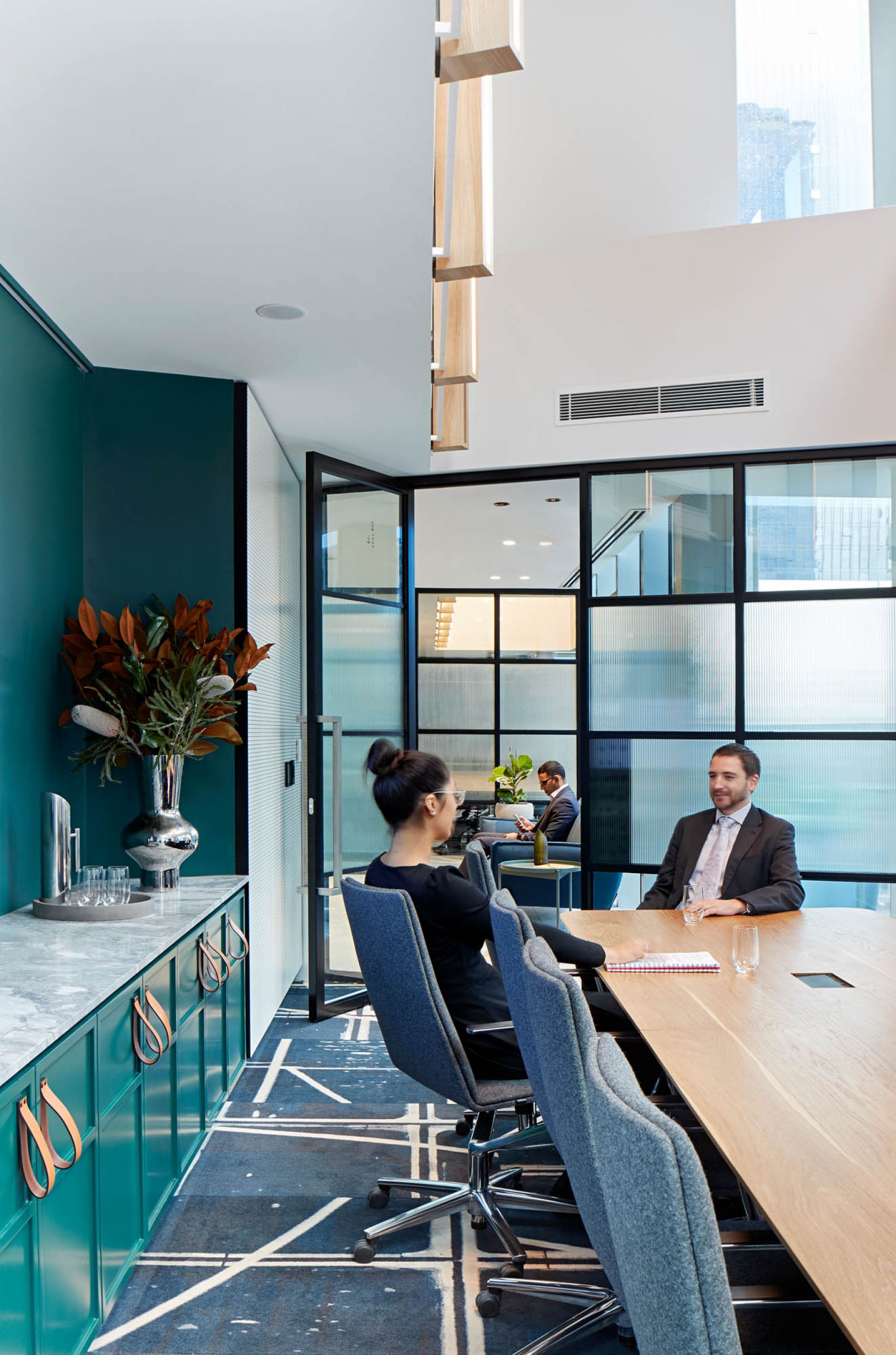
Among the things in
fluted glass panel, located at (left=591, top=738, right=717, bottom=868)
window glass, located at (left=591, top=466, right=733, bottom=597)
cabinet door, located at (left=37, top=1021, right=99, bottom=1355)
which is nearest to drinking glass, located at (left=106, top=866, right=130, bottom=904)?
cabinet door, located at (left=37, top=1021, right=99, bottom=1355)

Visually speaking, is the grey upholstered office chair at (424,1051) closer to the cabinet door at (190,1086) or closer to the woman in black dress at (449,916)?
the woman in black dress at (449,916)

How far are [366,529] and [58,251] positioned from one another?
2.54m

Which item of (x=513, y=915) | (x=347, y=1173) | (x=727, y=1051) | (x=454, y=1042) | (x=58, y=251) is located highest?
(x=58, y=251)

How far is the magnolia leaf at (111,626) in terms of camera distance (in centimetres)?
356

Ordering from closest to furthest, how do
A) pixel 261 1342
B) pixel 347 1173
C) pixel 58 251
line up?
pixel 261 1342, pixel 58 251, pixel 347 1173

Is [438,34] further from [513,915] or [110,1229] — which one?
[110,1229]

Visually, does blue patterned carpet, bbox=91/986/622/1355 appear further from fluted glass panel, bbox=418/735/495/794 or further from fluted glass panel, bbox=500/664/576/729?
fluted glass panel, bbox=500/664/576/729

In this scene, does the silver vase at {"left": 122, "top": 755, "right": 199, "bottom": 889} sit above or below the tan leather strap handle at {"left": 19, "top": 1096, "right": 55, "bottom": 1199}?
above

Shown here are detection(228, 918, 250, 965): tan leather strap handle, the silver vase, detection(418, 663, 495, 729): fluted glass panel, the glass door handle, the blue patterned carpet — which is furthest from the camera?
detection(418, 663, 495, 729): fluted glass panel

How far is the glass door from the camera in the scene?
16.0 feet

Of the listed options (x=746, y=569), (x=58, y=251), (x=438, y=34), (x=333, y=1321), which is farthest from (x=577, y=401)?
(x=333, y=1321)

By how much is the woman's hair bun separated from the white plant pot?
6.20 meters

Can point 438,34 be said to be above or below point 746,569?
above

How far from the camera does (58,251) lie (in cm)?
301
